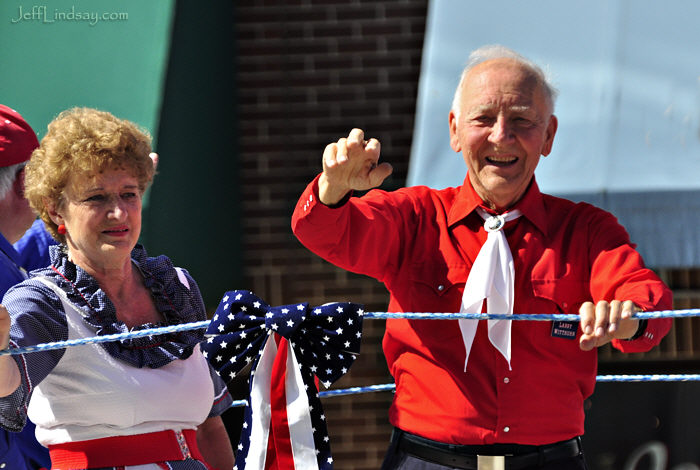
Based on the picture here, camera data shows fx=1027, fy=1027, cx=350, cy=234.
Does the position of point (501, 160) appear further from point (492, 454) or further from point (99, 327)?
point (99, 327)

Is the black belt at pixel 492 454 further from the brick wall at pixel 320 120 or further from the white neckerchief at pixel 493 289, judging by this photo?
the brick wall at pixel 320 120

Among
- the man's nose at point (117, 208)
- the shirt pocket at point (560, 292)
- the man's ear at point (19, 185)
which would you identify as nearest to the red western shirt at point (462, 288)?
the shirt pocket at point (560, 292)

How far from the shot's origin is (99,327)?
2.63 meters

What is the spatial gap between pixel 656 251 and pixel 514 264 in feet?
7.26

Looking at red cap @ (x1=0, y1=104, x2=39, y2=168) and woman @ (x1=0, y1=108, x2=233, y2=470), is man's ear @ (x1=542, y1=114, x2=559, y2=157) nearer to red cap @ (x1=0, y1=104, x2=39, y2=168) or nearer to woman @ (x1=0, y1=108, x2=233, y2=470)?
woman @ (x1=0, y1=108, x2=233, y2=470)

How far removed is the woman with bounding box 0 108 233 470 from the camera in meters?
2.58

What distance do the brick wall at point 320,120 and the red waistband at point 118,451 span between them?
10.6ft

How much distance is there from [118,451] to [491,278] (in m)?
1.05

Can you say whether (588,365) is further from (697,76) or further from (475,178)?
(697,76)

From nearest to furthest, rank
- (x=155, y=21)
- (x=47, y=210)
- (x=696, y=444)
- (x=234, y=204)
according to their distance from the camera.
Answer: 1. (x=47, y=210)
2. (x=155, y=21)
3. (x=696, y=444)
4. (x=234, y=204)

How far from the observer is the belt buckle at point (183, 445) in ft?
8.98

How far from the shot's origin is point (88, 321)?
2627 millimetres

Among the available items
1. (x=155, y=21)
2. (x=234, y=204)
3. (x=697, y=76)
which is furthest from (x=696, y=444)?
(x=155, y=21)

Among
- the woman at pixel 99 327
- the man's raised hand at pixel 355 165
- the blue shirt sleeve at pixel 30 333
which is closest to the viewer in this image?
the man's raised hand at pixel 355 165
